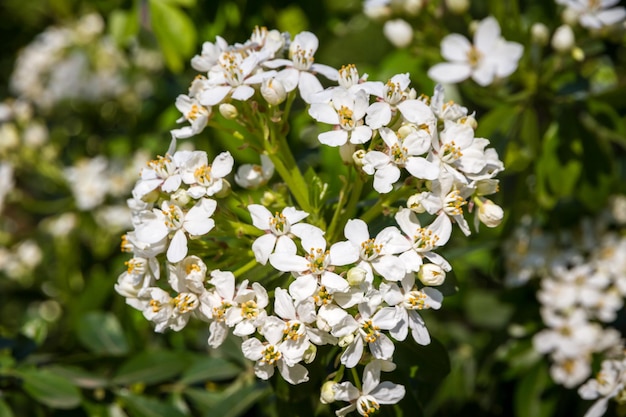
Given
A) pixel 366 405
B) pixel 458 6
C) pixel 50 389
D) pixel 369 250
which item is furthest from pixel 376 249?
pixel 458 6

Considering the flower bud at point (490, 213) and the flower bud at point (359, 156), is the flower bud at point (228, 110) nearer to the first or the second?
the flower bud at point (359, 156)

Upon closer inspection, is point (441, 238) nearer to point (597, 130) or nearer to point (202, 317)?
point (202, 317)

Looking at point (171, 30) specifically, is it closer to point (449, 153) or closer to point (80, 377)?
point (80, 377)

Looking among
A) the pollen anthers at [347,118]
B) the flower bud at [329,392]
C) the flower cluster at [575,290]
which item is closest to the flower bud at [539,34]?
the flower cluster at [575,290]

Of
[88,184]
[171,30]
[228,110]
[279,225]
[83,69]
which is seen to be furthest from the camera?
[83,69]

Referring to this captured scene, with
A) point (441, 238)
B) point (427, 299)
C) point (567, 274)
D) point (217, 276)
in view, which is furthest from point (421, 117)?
point (567, 274)

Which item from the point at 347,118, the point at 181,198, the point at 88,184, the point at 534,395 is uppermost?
the point at 347,118

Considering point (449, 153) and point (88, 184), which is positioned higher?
point (449, 153)
